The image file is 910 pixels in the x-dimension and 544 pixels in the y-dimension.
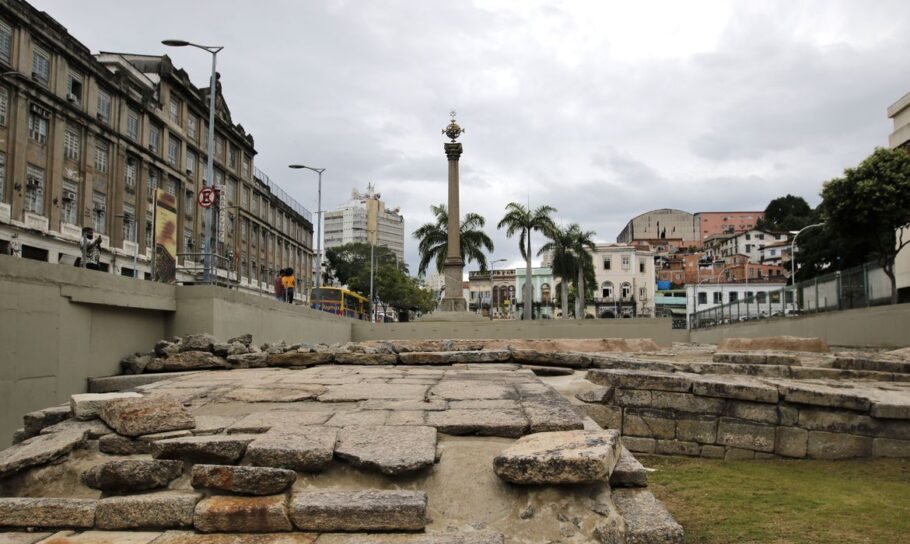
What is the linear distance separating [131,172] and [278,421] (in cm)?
3441

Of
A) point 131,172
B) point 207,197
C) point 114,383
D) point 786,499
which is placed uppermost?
point 131,172

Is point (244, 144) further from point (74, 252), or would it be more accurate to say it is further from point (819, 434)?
point (819, 434)

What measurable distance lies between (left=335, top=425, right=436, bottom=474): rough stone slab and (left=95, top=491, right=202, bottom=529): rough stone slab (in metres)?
0.80

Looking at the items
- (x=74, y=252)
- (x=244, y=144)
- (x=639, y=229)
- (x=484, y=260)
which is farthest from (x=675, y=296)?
(x=74, y=252)

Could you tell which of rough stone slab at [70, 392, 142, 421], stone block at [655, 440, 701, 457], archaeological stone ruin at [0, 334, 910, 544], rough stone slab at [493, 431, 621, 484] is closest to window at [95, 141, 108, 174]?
archaeological stone ruin at [0, 334, 910, 544]

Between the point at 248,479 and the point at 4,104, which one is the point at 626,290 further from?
the point at 248,479

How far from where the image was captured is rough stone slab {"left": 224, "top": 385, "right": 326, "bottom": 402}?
5.43 m

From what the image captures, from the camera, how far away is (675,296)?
3322 inches

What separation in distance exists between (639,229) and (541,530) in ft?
347

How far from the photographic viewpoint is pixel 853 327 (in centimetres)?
1812

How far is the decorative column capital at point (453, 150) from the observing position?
31.7 meters

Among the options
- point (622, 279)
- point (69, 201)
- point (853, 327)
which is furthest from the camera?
point (622, 279)

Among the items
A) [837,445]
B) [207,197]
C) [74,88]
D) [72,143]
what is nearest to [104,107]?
[74,88]

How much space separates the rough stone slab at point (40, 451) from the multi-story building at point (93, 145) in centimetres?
1509
